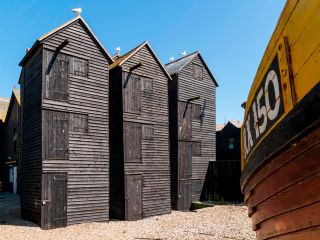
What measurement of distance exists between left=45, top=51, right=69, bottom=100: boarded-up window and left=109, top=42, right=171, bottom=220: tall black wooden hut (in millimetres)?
3372

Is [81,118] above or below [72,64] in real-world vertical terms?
below

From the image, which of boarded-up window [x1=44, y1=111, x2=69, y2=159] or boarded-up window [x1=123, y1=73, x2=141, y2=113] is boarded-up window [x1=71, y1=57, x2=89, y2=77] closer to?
boarded-up window [x1=44, y1=111, x2=69, y2=159]

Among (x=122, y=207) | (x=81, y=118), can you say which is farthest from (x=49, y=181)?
(x=122, y=207)

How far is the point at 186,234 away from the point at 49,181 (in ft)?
21.4

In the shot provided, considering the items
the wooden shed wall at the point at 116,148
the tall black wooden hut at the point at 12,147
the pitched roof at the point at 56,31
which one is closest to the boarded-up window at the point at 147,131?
the wooden shed wall at the point at 116,148

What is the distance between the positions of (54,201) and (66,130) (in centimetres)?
333

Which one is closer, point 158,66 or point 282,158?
point 282,158

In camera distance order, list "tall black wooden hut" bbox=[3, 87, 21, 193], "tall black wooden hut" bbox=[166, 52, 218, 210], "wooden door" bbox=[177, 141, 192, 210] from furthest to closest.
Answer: "tall black wooden hut" bbox=[3, 87, 21, 193] < "tall black wooden hut" bbox=[166, 52, 218, 210] < "wooden door" bbox=[177, 141, 192, 210]

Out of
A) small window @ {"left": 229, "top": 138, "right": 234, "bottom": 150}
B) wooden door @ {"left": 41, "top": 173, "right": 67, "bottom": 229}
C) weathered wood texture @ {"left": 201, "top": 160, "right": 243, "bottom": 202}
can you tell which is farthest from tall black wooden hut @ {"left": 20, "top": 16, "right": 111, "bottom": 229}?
small window @ {"left": 229, "top": 138, "right": 234, "bottom": 150}

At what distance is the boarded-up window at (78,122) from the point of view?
15.2 metres

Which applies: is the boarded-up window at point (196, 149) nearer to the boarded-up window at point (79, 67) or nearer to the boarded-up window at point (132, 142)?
the boarded-up window at point (132, 142)

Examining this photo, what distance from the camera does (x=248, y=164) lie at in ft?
13.7

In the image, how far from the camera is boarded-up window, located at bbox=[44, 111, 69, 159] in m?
14.4

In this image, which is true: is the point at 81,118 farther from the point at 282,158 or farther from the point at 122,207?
the point at 282,158
